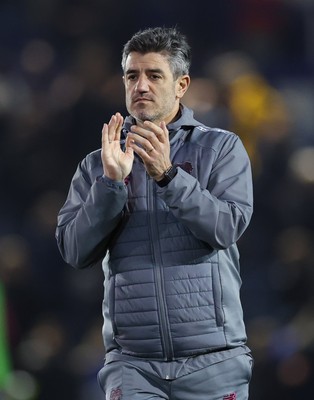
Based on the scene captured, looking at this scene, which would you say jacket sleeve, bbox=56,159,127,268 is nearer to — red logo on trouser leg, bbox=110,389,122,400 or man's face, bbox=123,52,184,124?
man's face, bbox=123,52,184,124

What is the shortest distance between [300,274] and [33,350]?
1.27 meters

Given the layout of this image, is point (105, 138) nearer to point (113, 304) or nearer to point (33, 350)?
point (113, 304)

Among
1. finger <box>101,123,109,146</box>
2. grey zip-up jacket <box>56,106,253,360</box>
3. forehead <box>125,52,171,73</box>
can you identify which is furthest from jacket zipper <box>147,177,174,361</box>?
forehead <box>125,52,171,73</box>

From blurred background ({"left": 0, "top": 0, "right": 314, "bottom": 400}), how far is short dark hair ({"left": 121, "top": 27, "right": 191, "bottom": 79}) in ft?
5.22

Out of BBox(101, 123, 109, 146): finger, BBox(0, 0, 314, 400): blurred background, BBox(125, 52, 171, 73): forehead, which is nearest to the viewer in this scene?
BBox(101, 123, 109, 146): finger

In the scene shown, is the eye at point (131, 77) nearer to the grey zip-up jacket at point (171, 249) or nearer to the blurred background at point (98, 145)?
the grey zip-up jacket at point (171, 249)

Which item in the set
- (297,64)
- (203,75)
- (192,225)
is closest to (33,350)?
(203,75)

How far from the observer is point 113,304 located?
2582mm

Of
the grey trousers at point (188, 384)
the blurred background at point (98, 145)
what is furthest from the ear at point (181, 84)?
the blurred background at point (98, 145)

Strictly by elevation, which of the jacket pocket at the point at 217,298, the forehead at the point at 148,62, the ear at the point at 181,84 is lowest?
the jacket pocket at the point at 217,298

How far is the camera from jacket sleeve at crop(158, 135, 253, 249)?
7.96 feet

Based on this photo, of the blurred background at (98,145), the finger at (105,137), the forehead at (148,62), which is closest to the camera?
the finger at (105,137)

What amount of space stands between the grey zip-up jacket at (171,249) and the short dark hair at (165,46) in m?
0.26

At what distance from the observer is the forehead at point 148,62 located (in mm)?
2691
